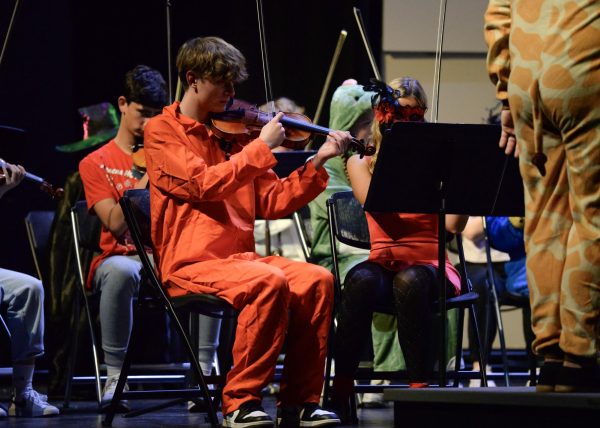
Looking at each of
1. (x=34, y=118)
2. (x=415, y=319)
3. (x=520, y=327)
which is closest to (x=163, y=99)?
(x=34, y=118)

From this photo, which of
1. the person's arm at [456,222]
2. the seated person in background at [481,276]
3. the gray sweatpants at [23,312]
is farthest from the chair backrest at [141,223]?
the seated person in background at [481,276]

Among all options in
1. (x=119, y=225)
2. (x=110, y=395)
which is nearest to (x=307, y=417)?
(x=110, y=395)

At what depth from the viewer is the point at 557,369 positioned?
2121 mm

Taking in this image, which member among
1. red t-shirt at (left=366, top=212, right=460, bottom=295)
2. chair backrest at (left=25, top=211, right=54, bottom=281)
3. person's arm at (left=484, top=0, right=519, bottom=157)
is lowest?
chair backrest at (left=25, top=211, right=54, bottom=281)

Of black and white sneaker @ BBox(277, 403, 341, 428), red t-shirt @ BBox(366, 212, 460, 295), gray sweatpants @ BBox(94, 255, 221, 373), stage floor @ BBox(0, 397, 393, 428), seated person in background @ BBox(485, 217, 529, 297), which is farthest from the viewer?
seated person in background @ BBox(485, 217, 529, 297)

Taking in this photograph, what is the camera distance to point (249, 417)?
9.05 feet

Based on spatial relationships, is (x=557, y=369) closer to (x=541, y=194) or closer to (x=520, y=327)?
(x=541, y=194)

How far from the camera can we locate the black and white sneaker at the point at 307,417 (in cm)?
287

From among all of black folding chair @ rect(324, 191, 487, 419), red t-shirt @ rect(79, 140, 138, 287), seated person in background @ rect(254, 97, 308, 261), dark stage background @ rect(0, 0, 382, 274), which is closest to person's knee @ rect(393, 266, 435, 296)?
black folding chair @ rect(324, 191, 487, 419)

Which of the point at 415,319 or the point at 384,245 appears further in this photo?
the point at 384,245

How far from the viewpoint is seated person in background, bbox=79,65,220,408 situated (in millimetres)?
3709

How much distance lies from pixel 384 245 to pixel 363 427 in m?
0.63

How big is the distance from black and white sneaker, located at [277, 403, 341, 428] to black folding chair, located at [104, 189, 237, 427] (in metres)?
0.19

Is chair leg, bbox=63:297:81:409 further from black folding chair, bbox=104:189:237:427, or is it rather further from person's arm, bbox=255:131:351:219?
person's arm, bbox=255:131:351:219
